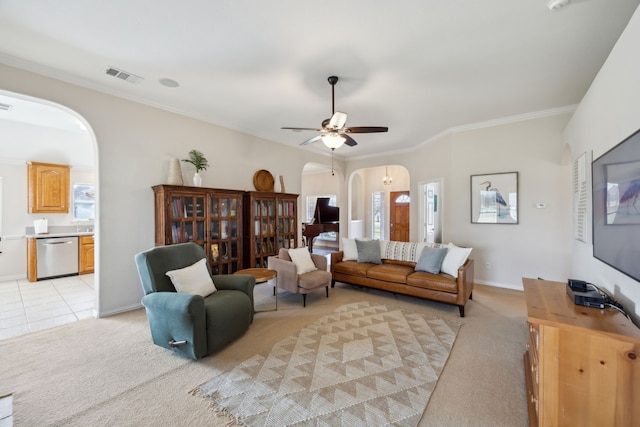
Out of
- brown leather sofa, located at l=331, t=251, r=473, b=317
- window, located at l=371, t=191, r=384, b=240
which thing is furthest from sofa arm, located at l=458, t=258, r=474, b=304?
window, located at l=371, t=191, r=384, b=240

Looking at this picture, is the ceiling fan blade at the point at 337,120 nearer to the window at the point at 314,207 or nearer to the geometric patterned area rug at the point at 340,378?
→ the geometric patterned area rug at the point at 340,378

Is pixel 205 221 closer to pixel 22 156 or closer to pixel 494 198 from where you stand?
pixel 22 156

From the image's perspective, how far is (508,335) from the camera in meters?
2.89

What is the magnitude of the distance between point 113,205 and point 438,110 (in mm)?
4865

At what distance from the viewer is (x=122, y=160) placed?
3.50m

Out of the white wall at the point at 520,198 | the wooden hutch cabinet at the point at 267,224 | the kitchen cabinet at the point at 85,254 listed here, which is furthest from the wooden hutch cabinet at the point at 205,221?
the white wall at the point at 520,198

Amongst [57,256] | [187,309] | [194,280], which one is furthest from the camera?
[57,256]

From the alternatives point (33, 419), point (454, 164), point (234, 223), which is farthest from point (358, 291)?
point (33, 419)

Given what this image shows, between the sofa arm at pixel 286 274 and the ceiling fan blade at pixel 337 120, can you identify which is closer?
the ceiling fan blade at pixel 337 120

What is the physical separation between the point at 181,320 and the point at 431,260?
330 cm

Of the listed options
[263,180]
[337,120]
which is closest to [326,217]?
[263,180]

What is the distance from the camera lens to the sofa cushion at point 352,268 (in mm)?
4301

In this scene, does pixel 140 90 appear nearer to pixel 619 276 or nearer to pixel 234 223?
pixel 234 223

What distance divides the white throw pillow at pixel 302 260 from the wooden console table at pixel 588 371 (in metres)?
2.86
